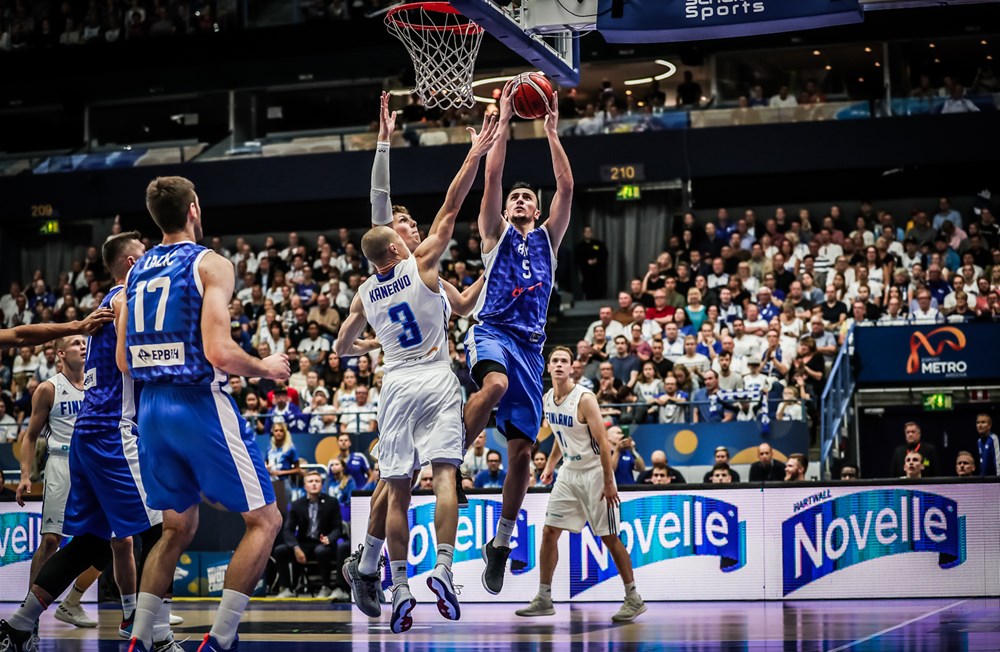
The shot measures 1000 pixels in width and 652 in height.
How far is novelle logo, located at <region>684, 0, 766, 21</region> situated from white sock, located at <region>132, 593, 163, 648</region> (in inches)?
274

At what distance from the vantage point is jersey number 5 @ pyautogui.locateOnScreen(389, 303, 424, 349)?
832 centimetres

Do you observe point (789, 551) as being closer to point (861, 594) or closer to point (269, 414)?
point (861, 594)

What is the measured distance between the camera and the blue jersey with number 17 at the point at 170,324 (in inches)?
261

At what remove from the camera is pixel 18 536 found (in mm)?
15656

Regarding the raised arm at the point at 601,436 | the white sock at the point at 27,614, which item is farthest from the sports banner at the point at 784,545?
the white sock at the point at 27,614

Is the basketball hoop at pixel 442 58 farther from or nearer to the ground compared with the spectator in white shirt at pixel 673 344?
farther from the ground

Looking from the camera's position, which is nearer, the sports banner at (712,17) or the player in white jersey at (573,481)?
the sports banner at (712,17)

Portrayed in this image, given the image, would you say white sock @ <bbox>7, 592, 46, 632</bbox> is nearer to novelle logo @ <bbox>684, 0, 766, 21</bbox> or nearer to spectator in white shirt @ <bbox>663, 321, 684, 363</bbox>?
novelle logo @ <bbox>684, 0, 766, 21</bbox>

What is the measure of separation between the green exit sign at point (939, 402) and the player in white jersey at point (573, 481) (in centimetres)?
801

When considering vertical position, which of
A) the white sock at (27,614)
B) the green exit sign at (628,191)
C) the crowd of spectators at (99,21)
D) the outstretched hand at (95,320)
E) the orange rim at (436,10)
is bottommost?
the white sock at (27,614)

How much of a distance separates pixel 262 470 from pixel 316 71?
2559cm

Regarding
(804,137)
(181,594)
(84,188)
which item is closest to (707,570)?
(181,594)

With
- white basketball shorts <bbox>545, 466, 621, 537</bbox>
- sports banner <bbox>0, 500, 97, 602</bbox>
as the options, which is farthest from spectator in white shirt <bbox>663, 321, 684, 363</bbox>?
sports banner <bbox>0, 500, 97, 602</bbox>

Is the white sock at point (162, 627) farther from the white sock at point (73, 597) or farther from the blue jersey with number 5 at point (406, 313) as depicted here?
the white sock at point (73, 597)
